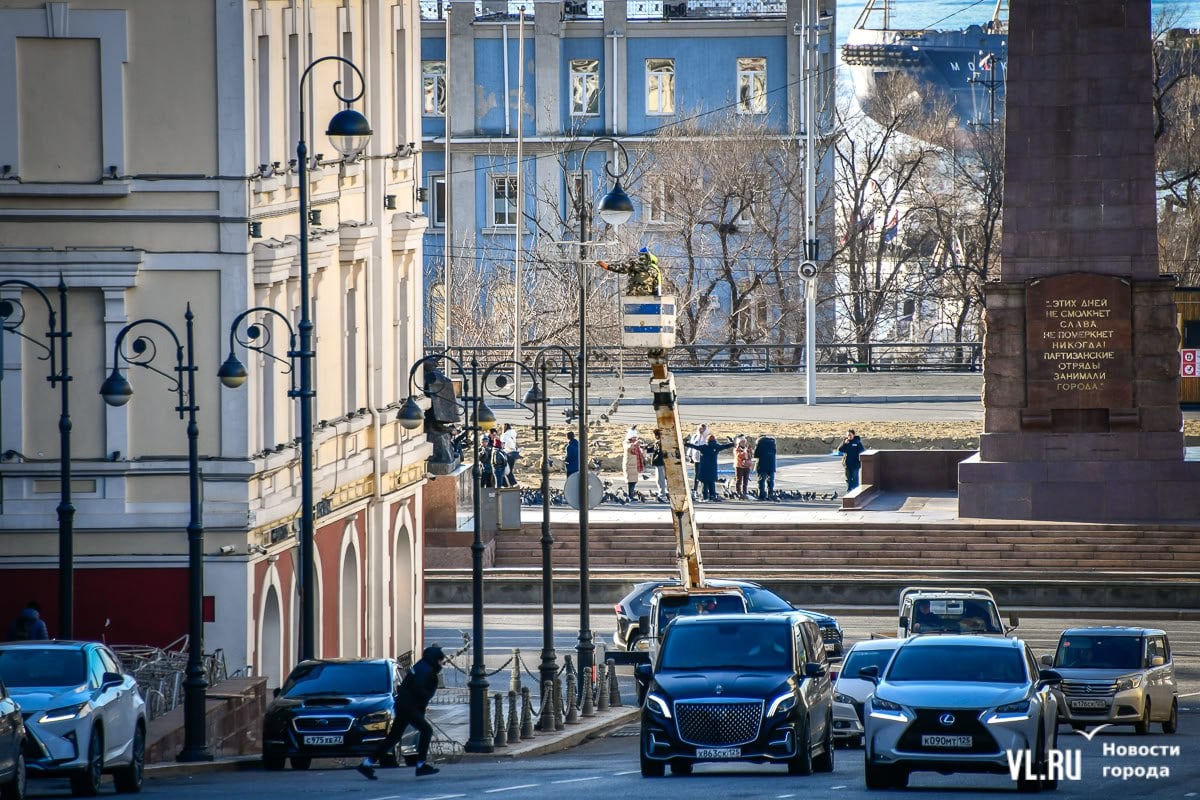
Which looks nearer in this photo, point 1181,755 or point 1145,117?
point 1181,755

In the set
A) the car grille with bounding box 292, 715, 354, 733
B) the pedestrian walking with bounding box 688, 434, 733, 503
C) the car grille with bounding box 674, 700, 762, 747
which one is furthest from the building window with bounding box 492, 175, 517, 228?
the car grille with bounding box 674, 700, 762, 747

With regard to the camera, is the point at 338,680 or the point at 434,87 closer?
the point at 338,680

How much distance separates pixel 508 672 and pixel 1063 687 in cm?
1160

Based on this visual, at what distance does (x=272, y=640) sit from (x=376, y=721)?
7872 millimetres

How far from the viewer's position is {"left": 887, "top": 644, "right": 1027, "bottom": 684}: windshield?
67.6 feet

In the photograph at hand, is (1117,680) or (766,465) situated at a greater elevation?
(766,465)

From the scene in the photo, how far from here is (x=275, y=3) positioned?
32188 millimetres

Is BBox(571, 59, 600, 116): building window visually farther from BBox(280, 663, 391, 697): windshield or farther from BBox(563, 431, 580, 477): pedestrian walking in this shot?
BBox(280, 663, 391, 697): windshield

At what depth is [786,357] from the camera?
270ft

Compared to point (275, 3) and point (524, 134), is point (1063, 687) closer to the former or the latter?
point (275, 3)

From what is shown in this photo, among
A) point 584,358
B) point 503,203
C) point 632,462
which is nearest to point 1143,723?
point 584,358

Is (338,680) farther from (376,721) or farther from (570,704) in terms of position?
(570,704)

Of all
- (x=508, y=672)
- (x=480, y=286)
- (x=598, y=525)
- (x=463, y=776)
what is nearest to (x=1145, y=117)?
(x=598, y=525)

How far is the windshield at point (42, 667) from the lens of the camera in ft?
64.4
